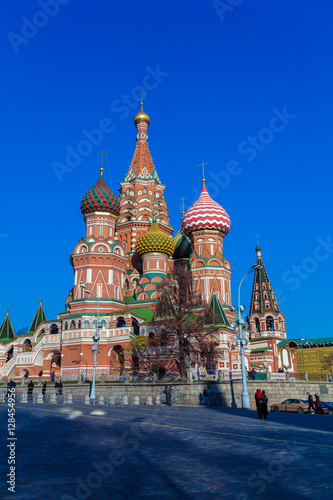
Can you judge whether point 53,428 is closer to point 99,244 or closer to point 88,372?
point 88,372

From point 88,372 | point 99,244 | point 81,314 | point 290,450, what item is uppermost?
point 99,244

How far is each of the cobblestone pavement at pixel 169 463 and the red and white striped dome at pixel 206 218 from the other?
36469 millimetres

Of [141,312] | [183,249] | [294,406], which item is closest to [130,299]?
[141,312]

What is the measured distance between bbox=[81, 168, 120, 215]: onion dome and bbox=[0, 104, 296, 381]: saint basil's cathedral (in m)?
0.10

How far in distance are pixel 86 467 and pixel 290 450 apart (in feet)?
13.3

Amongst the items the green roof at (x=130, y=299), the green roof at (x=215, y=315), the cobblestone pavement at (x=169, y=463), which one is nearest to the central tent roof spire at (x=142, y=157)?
the green roof at (x=130, y=299)

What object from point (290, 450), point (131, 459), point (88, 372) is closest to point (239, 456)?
point (290, 450)

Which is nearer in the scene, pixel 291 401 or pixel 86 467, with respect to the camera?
pixel 86 467

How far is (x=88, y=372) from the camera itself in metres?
39.1

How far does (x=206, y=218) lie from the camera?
47906 millimetres

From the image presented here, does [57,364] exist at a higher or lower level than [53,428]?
higher

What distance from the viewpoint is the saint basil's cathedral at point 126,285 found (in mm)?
40000

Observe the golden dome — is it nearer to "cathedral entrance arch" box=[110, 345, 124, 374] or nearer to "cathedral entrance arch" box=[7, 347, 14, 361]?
"cathedral entrance arch" box=[110, 345, 124, 374]

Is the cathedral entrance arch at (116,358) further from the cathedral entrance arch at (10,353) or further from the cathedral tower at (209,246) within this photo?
the cathedral entrance arch at (10,353)
